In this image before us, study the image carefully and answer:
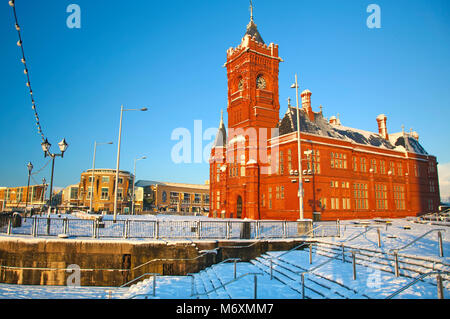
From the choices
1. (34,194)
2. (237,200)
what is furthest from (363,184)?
(34,194)

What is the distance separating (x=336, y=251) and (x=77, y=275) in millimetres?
13229

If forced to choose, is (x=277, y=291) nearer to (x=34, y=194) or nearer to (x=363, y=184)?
(x=363, y=184)

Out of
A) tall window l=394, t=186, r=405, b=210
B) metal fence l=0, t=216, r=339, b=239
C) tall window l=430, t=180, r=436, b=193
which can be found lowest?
metal fence l=0, t=216, r=339, b=239

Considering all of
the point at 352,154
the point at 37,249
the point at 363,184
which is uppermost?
the point at 352,154

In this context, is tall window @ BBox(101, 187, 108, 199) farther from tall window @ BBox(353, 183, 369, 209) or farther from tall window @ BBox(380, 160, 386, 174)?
tall window @ BBox(380, 160, 386, 174)

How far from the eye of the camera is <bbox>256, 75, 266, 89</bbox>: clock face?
140ft

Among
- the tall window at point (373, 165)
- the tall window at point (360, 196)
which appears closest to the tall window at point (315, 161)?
the tall window at point (360, 196)

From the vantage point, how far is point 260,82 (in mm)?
42938

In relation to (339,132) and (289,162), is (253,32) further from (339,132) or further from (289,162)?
(289,162)

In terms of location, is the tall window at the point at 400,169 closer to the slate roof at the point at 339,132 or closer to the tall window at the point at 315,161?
the slate roof at the point at 339,132

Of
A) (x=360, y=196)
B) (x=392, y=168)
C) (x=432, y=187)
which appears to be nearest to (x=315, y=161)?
(x=360, y=196)

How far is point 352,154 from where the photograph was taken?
39750 millimetres

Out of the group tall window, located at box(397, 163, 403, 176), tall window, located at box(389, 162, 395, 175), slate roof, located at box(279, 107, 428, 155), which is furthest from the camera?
tall window, located at box(397, 163, 403, 176)

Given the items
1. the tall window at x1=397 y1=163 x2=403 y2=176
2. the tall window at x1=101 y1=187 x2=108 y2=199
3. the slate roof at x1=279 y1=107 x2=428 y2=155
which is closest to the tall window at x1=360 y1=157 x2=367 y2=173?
the slate roof at x1=279 y1=107 x2=428 y2=155
